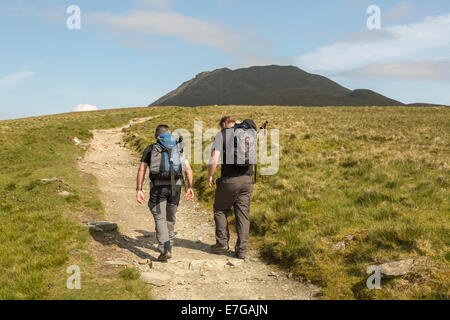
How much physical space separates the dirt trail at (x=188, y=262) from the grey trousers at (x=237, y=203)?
1.47 feet

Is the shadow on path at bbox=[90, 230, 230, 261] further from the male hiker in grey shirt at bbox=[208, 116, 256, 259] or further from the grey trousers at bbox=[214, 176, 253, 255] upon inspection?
the male hiker in grey shirt at bbox=[208, 116, 256, 259]

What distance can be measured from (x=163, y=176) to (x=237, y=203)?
1842 millimetres

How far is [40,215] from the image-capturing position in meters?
9.22

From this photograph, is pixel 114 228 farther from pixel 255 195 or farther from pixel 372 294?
pixel 372 294

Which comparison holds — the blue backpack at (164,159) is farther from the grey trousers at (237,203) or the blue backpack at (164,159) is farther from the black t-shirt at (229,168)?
the grey trousers at (237,203)

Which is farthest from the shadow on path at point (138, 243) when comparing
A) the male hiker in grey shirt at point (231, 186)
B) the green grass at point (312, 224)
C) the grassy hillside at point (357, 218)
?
the grassy hillside at point (357, 218)

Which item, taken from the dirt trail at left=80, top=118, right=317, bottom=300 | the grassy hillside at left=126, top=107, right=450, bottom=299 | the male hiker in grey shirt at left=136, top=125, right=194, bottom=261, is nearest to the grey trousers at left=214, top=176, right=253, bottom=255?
the dirt trail at left=80, top=118, right=317, bottom=300

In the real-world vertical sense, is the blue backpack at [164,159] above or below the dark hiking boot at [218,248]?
above

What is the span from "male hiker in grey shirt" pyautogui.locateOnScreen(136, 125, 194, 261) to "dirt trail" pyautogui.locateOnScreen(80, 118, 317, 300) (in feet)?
2.21

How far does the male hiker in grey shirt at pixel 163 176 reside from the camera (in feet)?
23.4

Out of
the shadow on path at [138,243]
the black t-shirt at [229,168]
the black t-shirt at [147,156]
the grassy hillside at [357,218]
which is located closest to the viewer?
the grassy hillside at [357,218]

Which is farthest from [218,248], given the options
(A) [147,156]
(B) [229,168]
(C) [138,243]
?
(A) [147,156]

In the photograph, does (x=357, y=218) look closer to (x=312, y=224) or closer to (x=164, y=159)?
(x=312, y=224)
